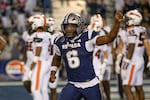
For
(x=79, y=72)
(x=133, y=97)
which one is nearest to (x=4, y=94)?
(x=133, y=97)

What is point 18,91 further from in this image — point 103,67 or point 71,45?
point 71,45

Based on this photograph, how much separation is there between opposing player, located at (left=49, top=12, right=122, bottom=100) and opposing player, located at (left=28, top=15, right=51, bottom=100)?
2.22m

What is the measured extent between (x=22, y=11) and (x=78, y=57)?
12734 mm

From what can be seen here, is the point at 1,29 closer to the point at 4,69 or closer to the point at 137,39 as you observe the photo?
the point at 4,69

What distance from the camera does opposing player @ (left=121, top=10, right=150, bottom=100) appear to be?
9961 millimetres

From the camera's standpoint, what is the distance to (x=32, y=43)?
32.0ft

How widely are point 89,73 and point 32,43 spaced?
2728 mm

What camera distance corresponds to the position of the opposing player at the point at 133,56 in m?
9.96

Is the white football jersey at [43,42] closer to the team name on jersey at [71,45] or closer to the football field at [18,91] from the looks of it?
the team name on jersey at [71,45]

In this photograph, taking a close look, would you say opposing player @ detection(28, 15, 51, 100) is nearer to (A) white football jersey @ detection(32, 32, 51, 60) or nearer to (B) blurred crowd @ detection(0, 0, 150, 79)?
(A) white football jersey @ detection(32, 32, 51, 60)

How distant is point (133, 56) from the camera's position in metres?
10.1

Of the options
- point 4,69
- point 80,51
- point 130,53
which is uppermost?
point 80,51

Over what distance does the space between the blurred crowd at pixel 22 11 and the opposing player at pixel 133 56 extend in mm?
7390

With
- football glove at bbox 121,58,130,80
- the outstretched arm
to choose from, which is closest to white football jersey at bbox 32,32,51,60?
football glove at bbox 121,58,130,80
